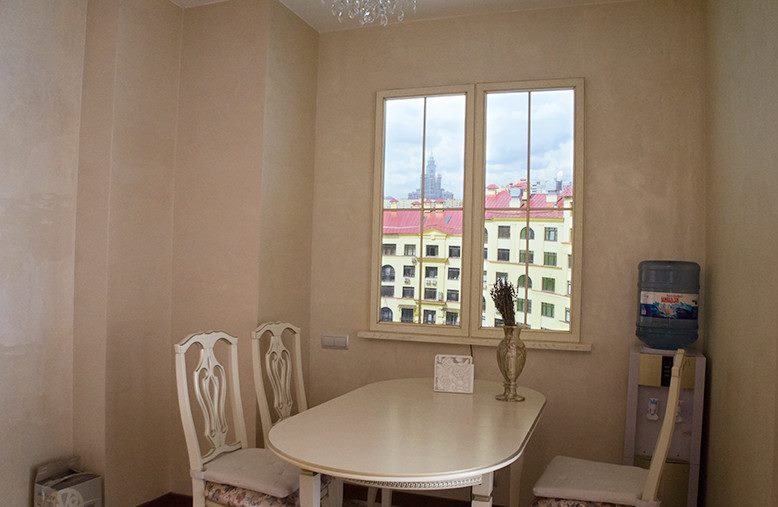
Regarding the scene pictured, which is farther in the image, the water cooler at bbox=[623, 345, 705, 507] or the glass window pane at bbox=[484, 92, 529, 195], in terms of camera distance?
the glass window pane at bbox=[484, 92, 529, 195]

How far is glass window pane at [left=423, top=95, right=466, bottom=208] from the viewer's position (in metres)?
4.02

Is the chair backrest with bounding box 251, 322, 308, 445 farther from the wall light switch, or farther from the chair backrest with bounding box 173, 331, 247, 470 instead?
the wall light switch

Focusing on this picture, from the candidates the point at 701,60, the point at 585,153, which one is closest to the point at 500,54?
the point at 585,153

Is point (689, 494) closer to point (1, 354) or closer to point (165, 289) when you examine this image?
point (165, 289)

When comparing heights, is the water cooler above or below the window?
below

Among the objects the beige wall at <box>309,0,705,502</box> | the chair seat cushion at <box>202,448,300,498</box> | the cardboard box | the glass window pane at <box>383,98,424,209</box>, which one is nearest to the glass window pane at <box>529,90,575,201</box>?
the beige wall at <box>309,0,705,502</box>

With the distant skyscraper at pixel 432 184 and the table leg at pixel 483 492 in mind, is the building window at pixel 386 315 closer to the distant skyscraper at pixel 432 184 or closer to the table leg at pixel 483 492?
the distant skyscraper at pixel 432 184

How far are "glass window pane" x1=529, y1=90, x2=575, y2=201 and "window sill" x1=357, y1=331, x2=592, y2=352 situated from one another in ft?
2.98

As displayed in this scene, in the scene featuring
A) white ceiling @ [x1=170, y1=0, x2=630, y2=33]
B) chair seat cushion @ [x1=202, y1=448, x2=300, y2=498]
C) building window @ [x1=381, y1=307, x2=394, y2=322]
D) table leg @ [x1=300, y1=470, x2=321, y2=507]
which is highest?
white ceiling @ [x1=170, y1=0, x2=630, y2=33]

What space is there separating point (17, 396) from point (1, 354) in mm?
237

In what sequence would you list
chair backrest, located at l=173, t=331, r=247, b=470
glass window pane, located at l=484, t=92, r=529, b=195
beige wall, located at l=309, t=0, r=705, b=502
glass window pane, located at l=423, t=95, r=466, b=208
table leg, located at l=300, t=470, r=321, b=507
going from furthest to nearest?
glass window pane, located at l=423, t=95, r=466, b=208 < glass window pane, located at l=484, t=92, r=529, b=195 < beige wall, located at l=309, t=0, r=705, b=502 < chair backrest, located at l=173, t=331, r=247, b=470 < table leg, located at l=300, t=470, r=321, b=507

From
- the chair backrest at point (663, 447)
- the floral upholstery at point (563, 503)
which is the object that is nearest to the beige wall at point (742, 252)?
the chair backrest at point (663, 447)

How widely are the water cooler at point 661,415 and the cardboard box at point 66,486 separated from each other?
2.83 m

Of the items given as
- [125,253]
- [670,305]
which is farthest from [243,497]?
[670,305]
